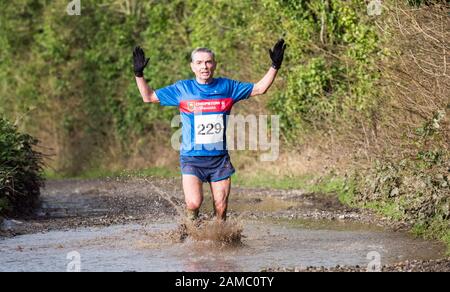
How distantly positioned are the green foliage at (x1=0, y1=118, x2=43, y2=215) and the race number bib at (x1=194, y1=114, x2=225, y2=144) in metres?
4.25

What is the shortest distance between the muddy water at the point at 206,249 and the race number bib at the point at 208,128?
119 centimetres

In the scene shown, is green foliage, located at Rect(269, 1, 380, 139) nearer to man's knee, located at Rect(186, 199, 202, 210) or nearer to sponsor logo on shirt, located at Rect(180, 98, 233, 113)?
sponsor logo on shirt, located at Rect(180, 98, 233, 113)

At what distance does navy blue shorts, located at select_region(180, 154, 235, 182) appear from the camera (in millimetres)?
11664

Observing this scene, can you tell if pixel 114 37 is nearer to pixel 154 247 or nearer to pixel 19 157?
pixel 19 157

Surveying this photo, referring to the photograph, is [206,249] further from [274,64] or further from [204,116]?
[274,64]

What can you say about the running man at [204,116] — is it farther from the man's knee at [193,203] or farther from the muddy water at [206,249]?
the muddy water at [206,249]

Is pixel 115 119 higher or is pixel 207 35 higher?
pixel 207 35

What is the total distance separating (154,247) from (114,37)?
18.4 meters

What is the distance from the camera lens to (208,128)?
454 inches

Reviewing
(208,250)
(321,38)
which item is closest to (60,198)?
(321,38)

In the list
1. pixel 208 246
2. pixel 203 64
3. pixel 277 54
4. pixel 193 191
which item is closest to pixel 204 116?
pixel 203 64

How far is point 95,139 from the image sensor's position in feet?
100

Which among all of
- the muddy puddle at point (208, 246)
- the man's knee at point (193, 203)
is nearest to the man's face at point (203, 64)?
the man's knee at point (193, 203)

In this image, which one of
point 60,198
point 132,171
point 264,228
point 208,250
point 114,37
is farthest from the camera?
point 114,37
